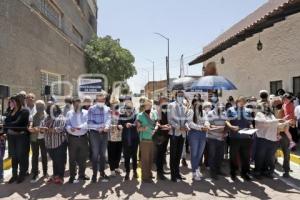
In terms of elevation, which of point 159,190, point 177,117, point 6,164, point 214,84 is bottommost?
point 159,190

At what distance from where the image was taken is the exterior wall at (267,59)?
12180 mm

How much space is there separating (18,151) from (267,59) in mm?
10444

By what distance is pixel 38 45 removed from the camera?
18500mm

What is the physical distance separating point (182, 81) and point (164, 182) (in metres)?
7.46

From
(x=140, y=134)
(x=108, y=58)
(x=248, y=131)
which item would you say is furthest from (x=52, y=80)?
(x=248, y=131)

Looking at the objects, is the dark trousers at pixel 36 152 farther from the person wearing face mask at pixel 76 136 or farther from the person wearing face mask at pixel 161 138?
the person wearing face mask at pixel 161 138

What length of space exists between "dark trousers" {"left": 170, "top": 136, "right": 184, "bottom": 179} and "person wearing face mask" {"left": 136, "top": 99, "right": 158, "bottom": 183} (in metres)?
0.45

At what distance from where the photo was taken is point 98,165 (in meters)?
7.77

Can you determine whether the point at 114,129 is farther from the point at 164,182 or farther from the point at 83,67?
the point at 83,67

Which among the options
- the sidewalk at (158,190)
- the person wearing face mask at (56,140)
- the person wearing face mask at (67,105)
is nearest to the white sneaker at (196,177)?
the sidewalk at (158,190)

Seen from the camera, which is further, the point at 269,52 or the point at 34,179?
the point at 269,52

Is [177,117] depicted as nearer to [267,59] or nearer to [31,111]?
[31,111]

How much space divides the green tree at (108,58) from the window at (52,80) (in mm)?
10568

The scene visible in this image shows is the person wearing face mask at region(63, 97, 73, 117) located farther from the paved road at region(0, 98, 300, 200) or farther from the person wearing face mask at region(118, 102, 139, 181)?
the paved road at region(0, 98, 300, 200)
